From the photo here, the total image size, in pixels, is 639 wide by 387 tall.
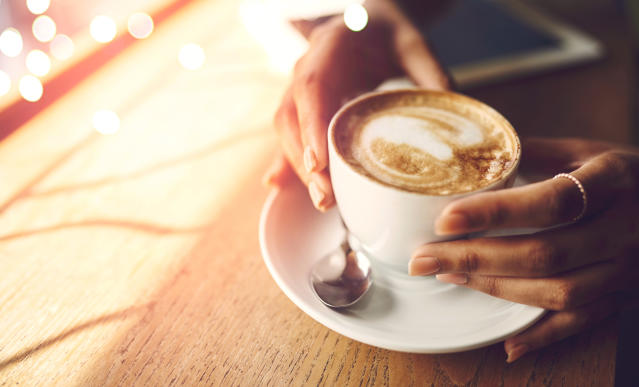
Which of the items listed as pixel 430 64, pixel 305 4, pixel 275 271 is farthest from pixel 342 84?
pixel 305 4

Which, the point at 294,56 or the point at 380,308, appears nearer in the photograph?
the point at 380,308

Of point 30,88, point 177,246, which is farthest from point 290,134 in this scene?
point 30,88

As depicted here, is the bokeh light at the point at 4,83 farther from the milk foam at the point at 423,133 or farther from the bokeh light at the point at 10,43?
the milk foam at the point at 423,133

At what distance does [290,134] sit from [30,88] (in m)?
0.62

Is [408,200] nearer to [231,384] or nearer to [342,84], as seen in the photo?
[231,384]

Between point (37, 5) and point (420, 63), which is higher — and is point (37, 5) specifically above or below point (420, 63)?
above

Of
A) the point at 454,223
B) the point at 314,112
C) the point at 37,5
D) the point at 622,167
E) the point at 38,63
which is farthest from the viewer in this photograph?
the point at 37,5

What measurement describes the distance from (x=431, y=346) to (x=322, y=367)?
14cm

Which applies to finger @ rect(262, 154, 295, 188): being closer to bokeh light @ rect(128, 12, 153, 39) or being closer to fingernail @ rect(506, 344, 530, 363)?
fingernail @ rect(506, 344, 530, 363)

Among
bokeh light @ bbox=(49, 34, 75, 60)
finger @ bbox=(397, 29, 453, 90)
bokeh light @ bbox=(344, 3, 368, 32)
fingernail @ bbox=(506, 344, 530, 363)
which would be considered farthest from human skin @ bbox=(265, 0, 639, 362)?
bokeh light @ bbox=(49, 34, 75, 60)

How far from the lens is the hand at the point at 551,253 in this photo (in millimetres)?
559

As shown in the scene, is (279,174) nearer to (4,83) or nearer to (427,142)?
(427,142)

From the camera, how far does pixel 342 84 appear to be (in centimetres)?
94

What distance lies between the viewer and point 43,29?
122 centimetres
